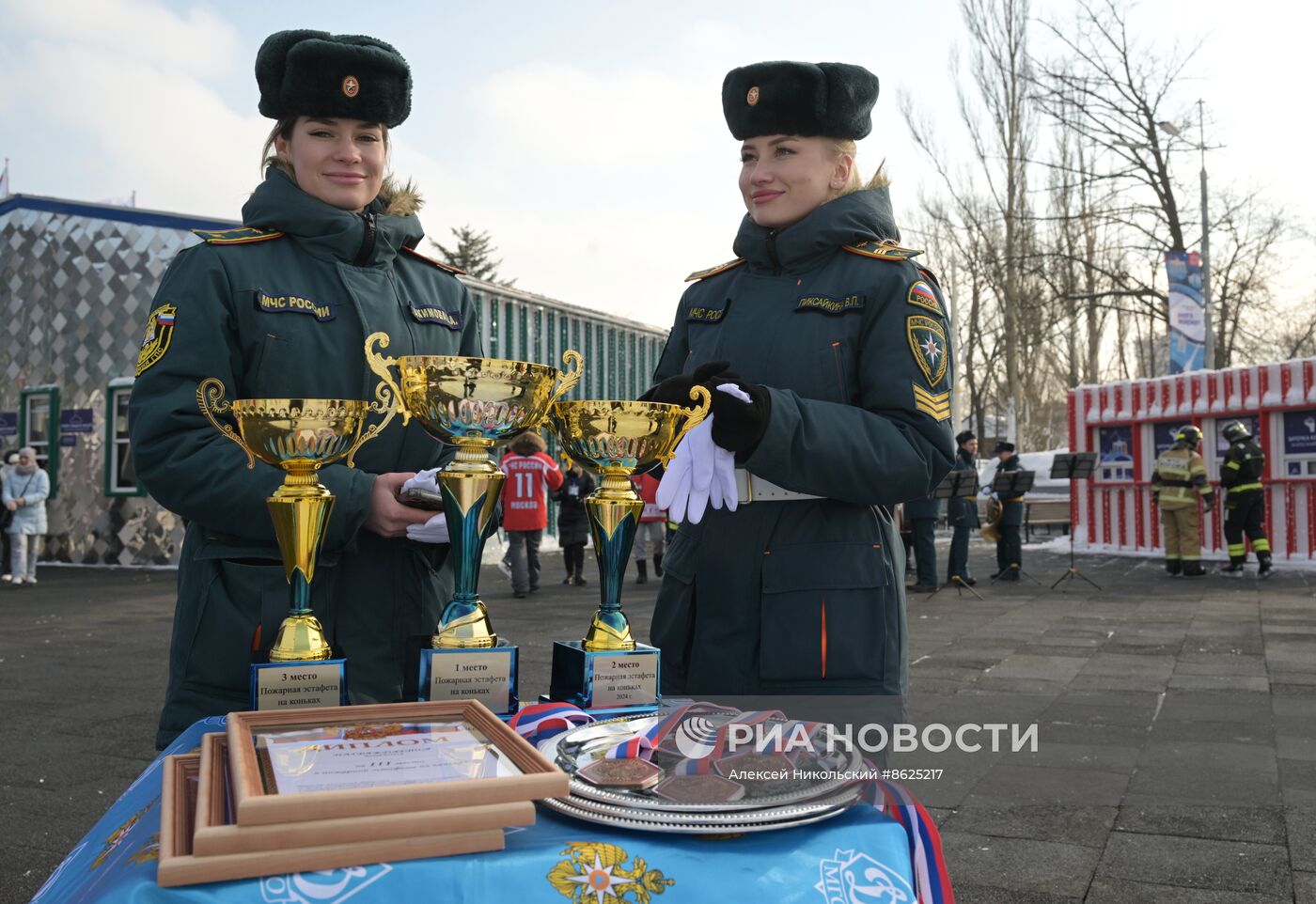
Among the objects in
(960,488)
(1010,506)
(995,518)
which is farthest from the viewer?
(995,518)

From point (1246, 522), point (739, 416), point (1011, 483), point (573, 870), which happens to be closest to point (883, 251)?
point (739, 416)

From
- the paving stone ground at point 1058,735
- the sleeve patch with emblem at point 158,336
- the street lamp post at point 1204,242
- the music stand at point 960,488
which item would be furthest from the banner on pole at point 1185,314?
the sleeve patch with emblem at point 158,336

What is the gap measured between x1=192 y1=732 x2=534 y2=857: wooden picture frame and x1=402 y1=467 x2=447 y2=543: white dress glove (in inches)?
25.2

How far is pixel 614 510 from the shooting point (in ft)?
5.15

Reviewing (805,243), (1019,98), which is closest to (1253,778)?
(805,243)

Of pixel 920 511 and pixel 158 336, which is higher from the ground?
pixel 158 336

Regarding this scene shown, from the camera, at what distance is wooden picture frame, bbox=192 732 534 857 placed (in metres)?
0.93

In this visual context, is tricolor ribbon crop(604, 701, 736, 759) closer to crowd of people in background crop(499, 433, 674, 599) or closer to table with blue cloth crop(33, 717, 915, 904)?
table with blue cloth crop(33, 717, 915, 904)

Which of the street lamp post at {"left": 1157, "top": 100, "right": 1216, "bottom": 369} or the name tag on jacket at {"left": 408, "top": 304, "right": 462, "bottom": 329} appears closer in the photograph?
the name tag on jacket at {"left": 408, "top": 304, "right": 462, "bottom": 329}

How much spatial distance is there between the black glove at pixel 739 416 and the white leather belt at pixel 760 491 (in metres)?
0.25

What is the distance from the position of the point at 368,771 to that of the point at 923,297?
1.32 metres

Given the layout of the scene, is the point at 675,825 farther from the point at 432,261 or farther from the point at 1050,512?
the point at 1050,512

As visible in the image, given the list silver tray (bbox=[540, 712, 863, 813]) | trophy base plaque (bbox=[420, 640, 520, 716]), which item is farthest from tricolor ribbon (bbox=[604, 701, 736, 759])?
trophy base plaque (bbox=[420, 640, 520, 716])

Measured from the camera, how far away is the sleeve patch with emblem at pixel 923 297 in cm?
194
